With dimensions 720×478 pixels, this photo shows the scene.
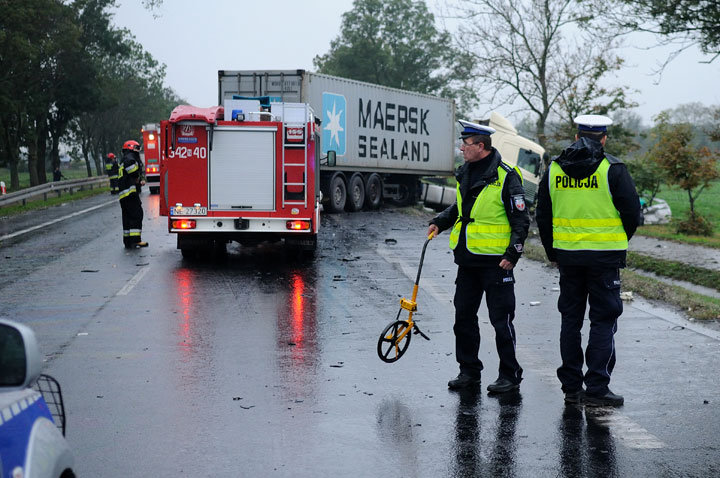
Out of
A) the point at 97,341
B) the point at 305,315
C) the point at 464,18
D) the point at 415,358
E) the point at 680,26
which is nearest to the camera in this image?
the point at 415,358

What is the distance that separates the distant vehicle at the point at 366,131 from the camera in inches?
1009

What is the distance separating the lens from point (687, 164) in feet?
80.0

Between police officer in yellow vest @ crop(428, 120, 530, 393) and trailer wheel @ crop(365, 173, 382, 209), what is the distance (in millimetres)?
23083

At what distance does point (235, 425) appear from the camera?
5879mm

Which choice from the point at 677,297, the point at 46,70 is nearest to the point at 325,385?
the point at 677,297

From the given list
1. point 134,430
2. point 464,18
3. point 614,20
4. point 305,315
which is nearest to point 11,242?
point 305,315

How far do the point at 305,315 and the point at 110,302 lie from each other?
8.28 feet

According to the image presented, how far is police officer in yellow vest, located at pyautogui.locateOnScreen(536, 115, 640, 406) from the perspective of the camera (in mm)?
6367

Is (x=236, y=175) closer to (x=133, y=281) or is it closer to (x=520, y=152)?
(x=133, y=281)

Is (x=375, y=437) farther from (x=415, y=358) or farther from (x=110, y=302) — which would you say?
(x=110, y=302)

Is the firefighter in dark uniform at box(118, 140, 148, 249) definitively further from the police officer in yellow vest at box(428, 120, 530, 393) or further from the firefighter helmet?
the police officer in yellow vest at box(428, 120, 530, 393)

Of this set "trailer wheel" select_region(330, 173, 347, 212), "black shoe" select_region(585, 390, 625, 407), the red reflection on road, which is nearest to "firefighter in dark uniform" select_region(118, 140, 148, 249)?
the red reflection on road

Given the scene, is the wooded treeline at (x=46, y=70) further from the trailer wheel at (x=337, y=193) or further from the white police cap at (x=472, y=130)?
→ the white police cap at (x=472, y=130)

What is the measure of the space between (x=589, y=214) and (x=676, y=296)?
18.7ft
